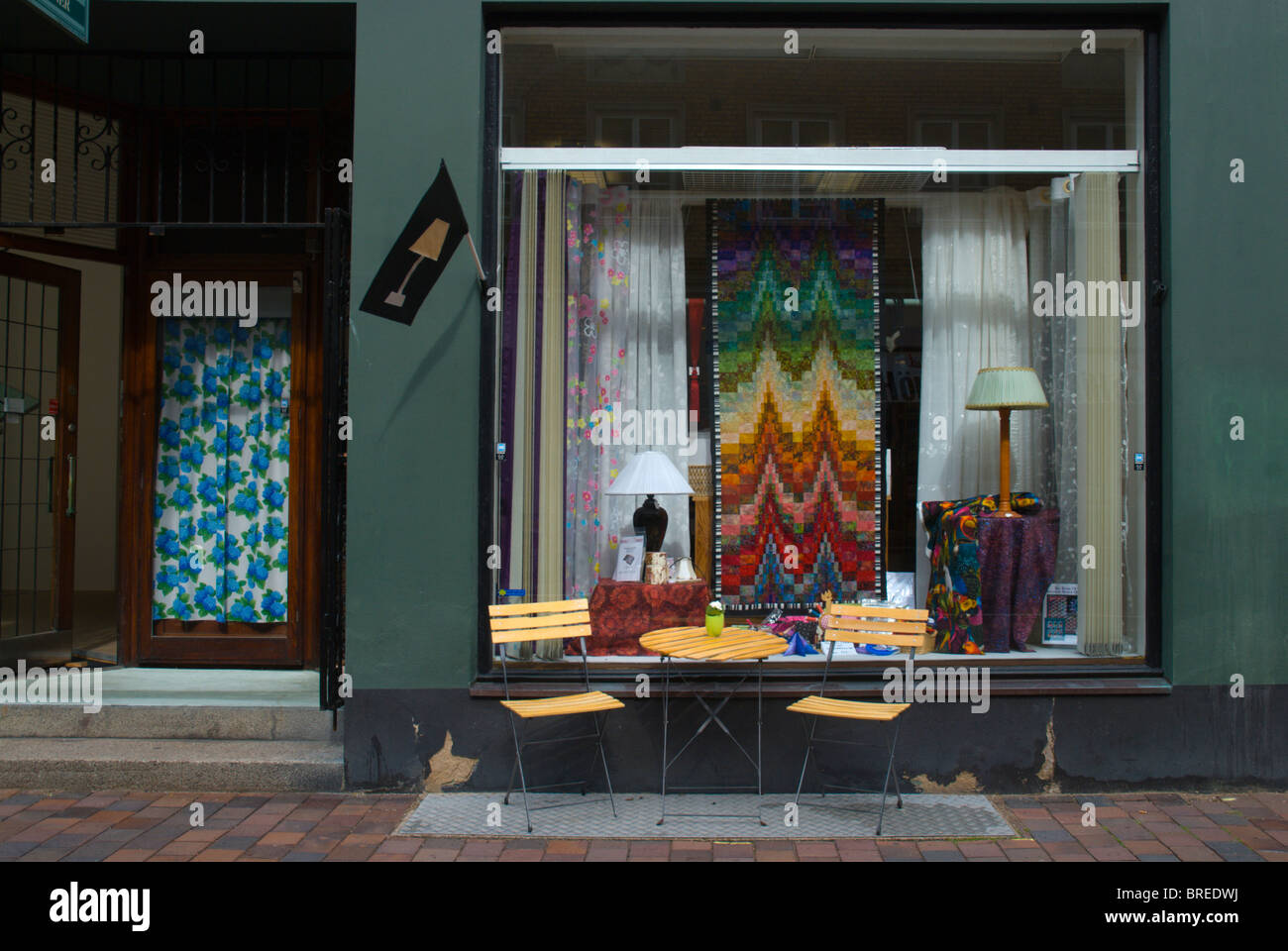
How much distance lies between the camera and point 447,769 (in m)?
5.04

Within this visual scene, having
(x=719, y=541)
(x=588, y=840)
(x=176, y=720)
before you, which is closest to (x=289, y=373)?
(x=176, y=720)

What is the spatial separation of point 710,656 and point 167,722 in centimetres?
296

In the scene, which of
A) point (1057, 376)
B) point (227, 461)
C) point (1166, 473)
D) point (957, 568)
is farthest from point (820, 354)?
point (227, 461)

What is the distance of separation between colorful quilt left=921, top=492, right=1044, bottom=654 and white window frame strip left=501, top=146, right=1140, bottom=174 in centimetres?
182

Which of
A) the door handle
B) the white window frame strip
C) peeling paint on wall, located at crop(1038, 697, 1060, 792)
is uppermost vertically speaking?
the white window frame strip

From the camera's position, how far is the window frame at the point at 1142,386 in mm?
5152

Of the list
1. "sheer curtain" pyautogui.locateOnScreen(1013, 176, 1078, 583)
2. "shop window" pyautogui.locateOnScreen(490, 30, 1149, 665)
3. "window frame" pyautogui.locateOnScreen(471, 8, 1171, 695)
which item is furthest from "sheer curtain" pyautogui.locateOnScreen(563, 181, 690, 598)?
"sheer curtain" pyautogui.locateOnScreen(1013, 176, 1078, 583)

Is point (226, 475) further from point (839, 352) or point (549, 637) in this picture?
point (839, 352)

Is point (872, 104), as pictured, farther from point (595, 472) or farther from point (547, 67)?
point (595, 472)

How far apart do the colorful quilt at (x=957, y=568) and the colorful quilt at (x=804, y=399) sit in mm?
314

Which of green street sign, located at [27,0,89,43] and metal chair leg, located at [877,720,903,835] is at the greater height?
green street sign, located at [27,0,89,43]

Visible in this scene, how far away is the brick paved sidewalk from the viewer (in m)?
4.22

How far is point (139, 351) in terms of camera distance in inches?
250

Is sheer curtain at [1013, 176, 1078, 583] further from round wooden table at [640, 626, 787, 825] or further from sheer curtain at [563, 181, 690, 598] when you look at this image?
sheer curtain at [563, 181, 690, 598]
